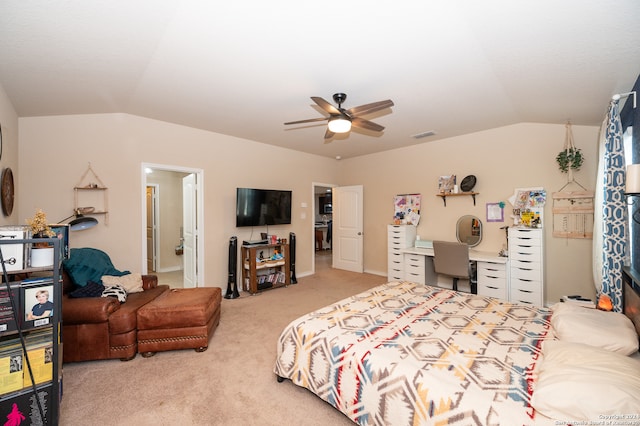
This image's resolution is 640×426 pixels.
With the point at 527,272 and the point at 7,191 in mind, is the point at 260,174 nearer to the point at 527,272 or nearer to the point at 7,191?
the point at 7,191

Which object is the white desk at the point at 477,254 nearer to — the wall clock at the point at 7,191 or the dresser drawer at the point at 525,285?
the dresser drawer at the point at 525,285

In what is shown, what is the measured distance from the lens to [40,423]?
5.08 feet

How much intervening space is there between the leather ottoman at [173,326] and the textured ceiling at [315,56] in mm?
2132

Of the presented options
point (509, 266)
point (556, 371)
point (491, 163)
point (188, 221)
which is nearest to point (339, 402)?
point (556, 371)

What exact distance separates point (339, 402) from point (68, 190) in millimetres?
3744

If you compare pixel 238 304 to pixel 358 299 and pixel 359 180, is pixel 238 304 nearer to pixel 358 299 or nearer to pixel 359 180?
pixel 358 299

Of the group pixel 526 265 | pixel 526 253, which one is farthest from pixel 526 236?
pixel 526 265

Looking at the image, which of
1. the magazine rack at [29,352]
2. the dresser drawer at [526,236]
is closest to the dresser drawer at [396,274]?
the dresser drawer at [526,236]

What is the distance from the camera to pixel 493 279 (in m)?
3.70

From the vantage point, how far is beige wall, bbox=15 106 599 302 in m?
3.17

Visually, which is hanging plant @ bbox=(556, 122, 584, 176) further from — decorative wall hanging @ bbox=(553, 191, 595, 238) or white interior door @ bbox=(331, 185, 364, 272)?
white interior door @ bbox=(331, 185, 364, 272)

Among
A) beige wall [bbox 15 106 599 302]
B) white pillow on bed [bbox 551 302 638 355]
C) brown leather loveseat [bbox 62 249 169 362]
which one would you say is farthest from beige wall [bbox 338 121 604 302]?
brown leather loveseat [bbox 62 249 169 362]

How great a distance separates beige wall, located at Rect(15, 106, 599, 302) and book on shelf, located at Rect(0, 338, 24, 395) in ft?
6.85

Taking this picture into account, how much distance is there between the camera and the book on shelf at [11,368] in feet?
4.87
